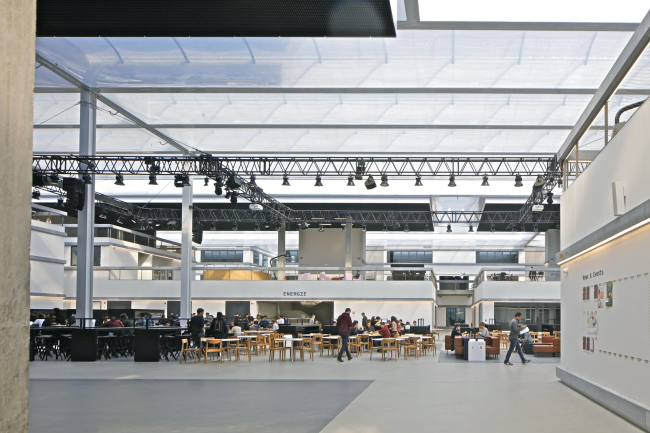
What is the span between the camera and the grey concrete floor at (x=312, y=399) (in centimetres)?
804

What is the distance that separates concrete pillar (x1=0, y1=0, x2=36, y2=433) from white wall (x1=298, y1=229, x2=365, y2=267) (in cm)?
3683

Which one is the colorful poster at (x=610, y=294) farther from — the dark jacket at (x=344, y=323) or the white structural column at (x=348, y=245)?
the white structural column at (x=348, y=245)

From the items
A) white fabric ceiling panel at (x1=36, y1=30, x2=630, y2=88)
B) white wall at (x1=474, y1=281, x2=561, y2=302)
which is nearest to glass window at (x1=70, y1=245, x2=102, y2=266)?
white wall at (x1=474, y1=281, x2=561, y2=302)

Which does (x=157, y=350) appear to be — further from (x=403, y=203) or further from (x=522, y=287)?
(x=522, y=287)

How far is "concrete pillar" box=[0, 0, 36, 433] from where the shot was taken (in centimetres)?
337

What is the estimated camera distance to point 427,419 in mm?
8469

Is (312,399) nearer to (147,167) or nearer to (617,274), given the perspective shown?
(617,274)

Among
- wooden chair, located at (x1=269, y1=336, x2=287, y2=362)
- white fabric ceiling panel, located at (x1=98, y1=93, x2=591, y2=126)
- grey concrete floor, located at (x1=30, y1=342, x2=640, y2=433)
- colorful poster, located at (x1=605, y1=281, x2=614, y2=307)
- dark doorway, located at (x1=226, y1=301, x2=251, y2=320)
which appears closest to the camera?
grey concrete floor, located at (x1=30, y1=342, x2=640, y2=433)

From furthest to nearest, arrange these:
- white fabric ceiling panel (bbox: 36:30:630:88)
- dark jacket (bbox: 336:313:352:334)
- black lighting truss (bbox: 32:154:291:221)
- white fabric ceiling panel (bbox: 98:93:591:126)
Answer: black lighting truss (bbox: 32:154:291:221) → white fabric ceiling panel (bbox: 98:93:591:126) → dark jacket (bbox: 336:313:352:334) → white fabric ceiling panel (bbox: 36:30:630:88)

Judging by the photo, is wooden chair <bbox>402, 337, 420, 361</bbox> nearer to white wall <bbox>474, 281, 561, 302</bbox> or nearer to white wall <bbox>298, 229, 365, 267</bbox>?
white wall <bbox>474, 281, 561, 302</bbox>

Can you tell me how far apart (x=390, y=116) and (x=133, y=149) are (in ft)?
33.7

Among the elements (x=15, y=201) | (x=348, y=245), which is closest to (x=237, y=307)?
(x=348, y=245)

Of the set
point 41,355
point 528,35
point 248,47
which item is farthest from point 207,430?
point 41,355

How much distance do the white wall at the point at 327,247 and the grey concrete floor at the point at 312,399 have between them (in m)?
24.2
